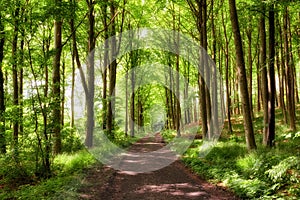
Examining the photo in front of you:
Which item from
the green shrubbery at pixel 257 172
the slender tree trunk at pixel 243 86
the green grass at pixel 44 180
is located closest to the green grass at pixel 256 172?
the green shrubbery at pixel 257 172

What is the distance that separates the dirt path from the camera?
7.53 meters

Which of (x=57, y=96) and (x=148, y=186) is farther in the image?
(x=57, y=96)

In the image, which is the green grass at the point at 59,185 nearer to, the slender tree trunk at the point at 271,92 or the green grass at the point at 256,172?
the green grass at the point at 256,172

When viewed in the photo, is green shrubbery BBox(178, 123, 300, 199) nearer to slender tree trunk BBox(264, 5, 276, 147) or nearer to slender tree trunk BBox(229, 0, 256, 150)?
slender tree trunk BBox(229, 0, 256, 150)

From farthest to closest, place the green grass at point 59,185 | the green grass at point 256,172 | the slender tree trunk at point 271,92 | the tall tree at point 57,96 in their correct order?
the slender tree trunk at point 271,92 → the tall tree at point 57,96 → the green grass at point 59,185 → the green grass at point 256,172

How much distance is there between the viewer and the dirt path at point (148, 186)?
7.53 meters

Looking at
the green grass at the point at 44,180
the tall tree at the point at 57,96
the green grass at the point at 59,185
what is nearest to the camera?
the green grass at the point at 59,185

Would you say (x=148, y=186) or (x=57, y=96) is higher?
(x=57, y=96)

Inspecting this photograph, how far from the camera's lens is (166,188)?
8.56 metres

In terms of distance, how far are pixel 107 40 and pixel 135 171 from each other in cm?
1323

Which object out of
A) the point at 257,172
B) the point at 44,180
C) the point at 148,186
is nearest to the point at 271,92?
the point at 257,172

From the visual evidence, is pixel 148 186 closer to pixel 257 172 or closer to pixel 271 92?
pixel 257 172

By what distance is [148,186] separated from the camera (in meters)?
8.91

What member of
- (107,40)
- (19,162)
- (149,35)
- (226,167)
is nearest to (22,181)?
(19,162)
